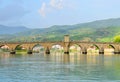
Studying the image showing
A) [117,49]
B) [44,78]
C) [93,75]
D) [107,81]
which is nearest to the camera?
[107,81]

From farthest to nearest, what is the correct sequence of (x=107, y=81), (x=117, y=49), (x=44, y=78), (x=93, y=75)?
(x=117, y=49)
(x=93, y=75)
(x=44, y=78)
(x=107, y=81)

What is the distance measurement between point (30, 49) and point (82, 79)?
109921 mm

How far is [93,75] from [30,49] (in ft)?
348

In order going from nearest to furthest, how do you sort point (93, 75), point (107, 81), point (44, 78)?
point (107, 81) → point (44, 78) → point (93, 75)

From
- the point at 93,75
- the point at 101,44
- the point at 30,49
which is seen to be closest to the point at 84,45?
the point at 101,44

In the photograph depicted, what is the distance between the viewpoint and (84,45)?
154250 mm

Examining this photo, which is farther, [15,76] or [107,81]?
[15,76]

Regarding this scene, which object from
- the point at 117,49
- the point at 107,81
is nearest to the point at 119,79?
the point at 107,81

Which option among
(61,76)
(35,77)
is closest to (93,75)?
(61,76)

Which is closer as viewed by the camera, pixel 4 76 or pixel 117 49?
pixel 4 76

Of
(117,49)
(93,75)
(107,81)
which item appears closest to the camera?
(107,81)

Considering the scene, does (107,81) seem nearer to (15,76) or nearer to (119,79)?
(119,79)

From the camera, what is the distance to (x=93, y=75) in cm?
5156

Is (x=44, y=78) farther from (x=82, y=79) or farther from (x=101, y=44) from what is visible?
(x=101, y=44)
